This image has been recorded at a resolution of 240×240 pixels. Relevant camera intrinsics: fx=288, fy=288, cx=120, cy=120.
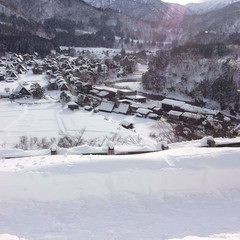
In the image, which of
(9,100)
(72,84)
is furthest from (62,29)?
(9,100)

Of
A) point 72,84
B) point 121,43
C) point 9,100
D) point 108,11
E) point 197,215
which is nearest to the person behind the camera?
point 197,215

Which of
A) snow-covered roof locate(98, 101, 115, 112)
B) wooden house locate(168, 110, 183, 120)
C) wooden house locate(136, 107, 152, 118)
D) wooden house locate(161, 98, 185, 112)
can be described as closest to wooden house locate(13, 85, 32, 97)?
snow-covered roof locate(98, 101, 115, 112)

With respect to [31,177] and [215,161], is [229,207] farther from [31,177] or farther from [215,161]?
[31,177]

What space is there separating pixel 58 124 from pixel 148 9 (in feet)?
455

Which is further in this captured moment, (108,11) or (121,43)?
(108,11)

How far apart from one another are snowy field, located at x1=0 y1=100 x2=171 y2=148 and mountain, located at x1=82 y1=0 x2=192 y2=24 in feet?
393

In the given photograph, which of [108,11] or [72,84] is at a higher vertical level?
[108,11]

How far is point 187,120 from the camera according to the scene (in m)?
22.5

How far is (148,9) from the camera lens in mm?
143875

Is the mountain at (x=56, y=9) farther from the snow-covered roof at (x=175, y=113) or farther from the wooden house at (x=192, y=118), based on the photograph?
the wooden house at (x=192, y=118)

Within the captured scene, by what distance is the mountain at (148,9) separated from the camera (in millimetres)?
138250

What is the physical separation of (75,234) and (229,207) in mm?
2461

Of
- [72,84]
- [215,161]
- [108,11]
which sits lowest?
[72,84]

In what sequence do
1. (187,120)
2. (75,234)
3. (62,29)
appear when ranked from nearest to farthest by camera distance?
(75,234)
(187,120)
(62,29)
